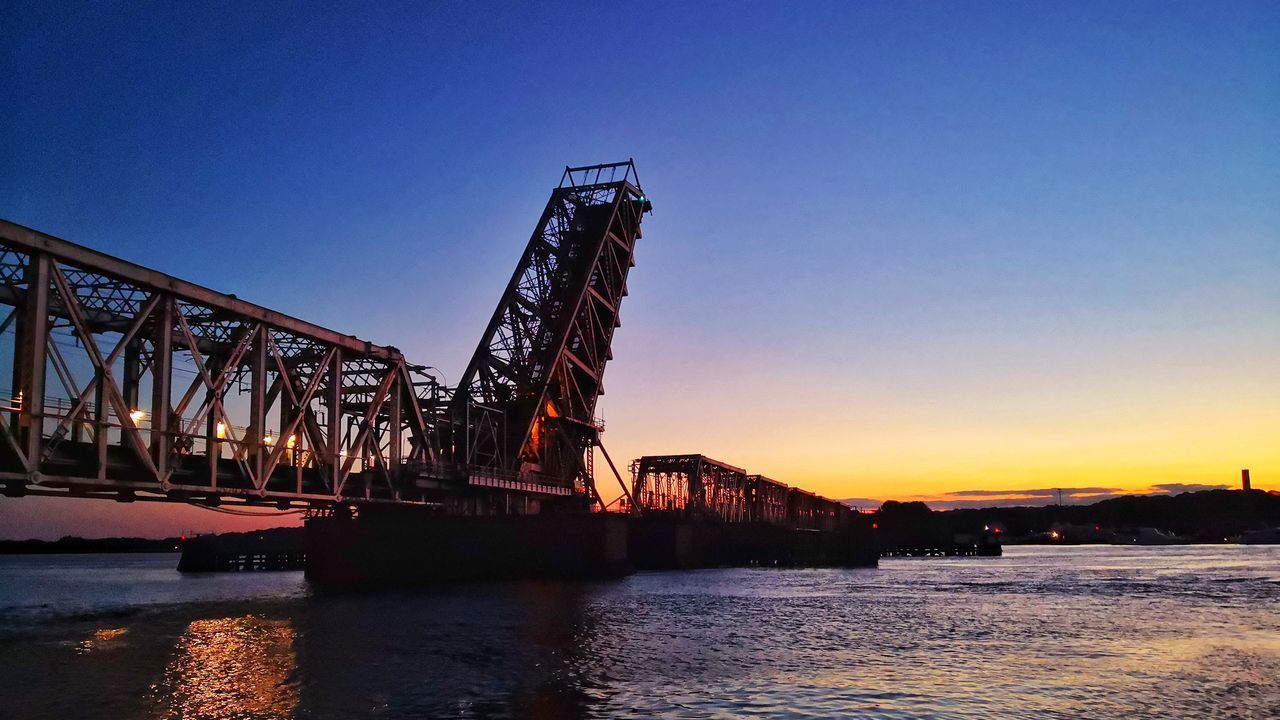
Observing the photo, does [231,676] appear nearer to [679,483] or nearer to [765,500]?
[679,483]

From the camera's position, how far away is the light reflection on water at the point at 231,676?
1953 cm

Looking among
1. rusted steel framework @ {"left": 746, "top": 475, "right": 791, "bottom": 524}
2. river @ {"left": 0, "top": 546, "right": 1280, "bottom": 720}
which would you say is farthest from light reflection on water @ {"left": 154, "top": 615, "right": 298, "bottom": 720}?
rusted steel framework @ {"left": 746, "top": 475, "right": 791, "bottom": 524}

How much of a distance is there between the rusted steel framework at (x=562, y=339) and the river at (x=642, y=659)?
904 inches

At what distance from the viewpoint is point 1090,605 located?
49062 millimetres

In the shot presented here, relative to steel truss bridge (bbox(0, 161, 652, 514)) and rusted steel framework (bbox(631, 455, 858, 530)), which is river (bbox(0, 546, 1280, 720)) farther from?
rusted steel framework (bbox(631, 455, 858, 530))

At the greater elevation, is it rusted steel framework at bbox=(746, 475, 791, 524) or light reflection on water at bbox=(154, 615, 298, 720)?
rusted steel framework at bbox=(746, 475, 791, 524)

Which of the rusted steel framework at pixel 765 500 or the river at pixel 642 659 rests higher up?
the rusted steel framework at pixel 765 500

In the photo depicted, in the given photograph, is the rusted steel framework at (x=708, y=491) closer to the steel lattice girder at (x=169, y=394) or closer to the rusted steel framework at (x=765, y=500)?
the rusted steel framework at (x=765, y=500)

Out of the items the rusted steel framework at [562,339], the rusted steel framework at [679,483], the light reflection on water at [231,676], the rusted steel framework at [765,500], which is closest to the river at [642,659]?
the light reflection on water at [231,676]

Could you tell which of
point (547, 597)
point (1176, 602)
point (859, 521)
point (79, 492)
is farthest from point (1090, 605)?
point (859, 521)

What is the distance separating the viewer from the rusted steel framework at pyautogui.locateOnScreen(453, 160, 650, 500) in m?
73.2

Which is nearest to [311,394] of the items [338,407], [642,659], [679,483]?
[338,407]

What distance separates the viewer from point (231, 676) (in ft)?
78.4

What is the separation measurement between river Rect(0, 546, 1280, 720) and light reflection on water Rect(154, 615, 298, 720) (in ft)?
0.31
